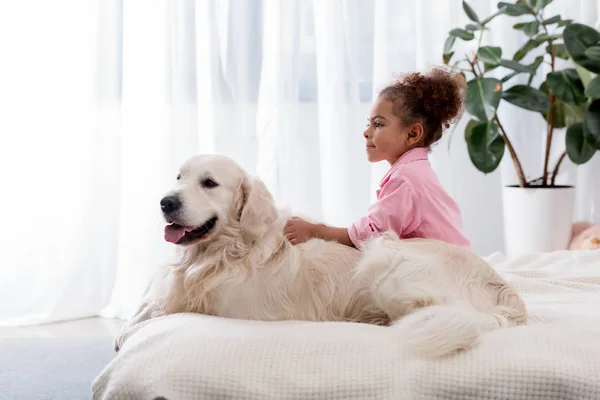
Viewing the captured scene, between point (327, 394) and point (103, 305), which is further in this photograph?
point (103, 305)

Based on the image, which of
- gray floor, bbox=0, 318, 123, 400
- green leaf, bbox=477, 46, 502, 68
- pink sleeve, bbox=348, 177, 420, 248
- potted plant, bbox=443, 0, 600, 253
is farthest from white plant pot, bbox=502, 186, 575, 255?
gray floor, bbox=0, 318, 123, 400

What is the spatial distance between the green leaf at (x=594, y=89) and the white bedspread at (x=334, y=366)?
2.03 m

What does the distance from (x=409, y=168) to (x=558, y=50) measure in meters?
2.17

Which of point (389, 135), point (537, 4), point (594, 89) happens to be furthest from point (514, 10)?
point (389, 135)

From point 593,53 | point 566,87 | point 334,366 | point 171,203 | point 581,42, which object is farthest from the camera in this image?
point 566,87

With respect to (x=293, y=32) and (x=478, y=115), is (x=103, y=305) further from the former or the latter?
(x=478, y=115)

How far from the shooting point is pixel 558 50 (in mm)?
3846

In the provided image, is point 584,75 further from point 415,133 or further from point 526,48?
point 415,133

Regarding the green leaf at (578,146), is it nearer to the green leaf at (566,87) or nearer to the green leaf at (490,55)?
the green leaf at (566,87)

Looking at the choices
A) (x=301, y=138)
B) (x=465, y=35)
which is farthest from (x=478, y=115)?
(x=301, y=138)

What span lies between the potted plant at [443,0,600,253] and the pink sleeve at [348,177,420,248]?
1.62m

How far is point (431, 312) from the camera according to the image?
61.7 inches

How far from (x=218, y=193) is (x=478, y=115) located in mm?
2026

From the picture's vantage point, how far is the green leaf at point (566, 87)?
3600 mm
